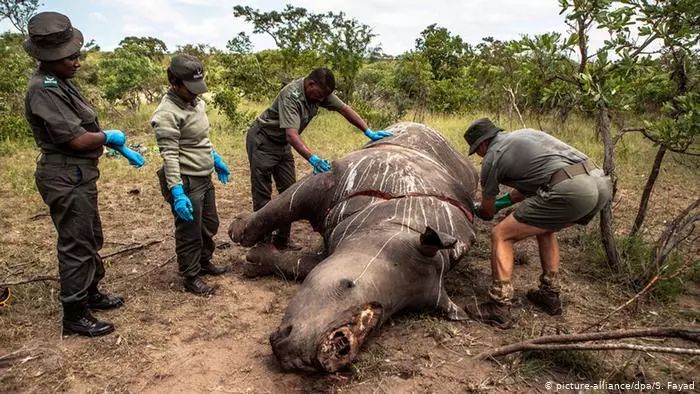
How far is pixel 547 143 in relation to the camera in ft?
13.4

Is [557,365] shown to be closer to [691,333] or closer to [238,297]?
[691,333]

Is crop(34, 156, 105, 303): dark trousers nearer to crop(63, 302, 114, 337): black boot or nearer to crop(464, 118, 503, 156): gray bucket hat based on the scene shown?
crop(63, 302, 114, 337): black boot

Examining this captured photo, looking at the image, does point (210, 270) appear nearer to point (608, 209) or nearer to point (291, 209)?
point (291, 209)

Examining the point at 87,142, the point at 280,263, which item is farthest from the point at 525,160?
the point at 87,142

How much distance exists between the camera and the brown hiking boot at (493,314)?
3869 mm

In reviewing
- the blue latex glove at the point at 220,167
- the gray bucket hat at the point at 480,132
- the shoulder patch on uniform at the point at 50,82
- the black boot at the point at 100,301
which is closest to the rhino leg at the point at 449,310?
the gray bucket hat at the point at 480,132

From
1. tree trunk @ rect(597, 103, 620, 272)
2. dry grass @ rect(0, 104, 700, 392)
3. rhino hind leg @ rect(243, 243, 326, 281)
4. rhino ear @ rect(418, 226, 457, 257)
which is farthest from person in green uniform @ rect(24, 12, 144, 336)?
tree trunk @ rect(597, 103, 620, 272)

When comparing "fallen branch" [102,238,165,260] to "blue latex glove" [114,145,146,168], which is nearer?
"blue latex glove" [114,145,146,168]

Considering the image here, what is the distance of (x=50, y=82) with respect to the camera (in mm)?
3273

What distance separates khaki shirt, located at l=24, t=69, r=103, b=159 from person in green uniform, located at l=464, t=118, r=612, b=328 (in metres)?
3.11

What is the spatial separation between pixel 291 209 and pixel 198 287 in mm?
1108

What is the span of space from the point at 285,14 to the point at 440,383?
17.7m

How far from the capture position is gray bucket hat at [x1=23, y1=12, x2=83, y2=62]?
3.24 metres

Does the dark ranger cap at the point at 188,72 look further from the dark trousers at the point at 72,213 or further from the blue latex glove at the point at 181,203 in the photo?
the dark trousers at the point at 72,213
